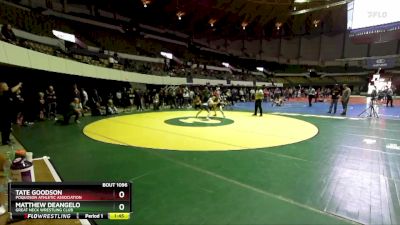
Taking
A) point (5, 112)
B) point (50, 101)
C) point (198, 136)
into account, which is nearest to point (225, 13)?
point (50, 101)

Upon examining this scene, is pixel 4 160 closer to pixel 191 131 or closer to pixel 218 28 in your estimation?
pixel 191 131

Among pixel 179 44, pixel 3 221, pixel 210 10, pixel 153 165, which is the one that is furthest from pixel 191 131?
pixel 179 44

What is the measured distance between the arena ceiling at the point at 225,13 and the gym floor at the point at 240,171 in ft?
67.5

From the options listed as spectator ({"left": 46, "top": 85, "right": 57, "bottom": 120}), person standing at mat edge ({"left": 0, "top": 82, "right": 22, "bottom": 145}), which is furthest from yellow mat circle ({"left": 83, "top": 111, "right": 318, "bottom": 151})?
spectator ({"left": 46, "top": 85, "right": 57, "bottom": 120})

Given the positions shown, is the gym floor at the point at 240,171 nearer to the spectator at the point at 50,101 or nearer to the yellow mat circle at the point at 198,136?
the yellow mat circle at the point at 198,136
